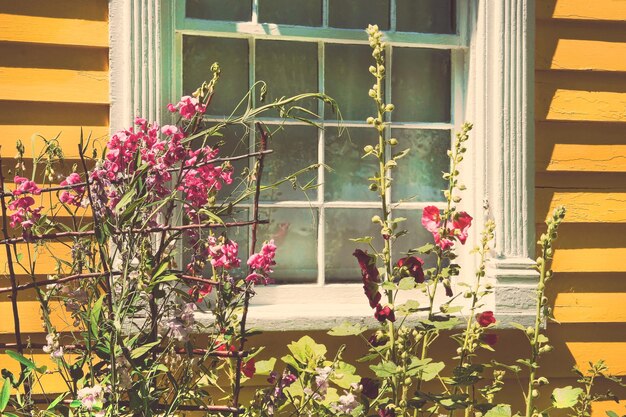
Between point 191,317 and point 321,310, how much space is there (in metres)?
1.11

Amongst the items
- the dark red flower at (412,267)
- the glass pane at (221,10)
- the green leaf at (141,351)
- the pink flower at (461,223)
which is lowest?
the green leaf at (141,351)

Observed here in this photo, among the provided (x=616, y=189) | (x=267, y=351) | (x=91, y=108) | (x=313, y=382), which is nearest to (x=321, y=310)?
(x=267, y=351)

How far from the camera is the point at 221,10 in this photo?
3.50 m

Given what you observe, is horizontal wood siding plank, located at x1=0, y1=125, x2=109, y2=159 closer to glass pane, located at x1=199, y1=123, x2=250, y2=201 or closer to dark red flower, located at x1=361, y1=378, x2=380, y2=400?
glass pane, located at x1=199, y1=123, x2=250, y2=201

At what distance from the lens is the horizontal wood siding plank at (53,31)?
316 centimetres

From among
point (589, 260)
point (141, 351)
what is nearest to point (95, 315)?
point (141, 351)

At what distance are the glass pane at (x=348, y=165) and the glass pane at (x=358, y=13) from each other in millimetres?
428

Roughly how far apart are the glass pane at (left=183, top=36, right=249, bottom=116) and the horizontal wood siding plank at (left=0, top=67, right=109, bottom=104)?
0.36 m

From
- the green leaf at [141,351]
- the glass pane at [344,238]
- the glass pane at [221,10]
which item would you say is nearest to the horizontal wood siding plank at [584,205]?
the glass pane at [344,238]

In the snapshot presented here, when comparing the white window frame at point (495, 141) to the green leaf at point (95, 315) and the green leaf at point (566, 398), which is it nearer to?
the green leaf at point (566, 398)

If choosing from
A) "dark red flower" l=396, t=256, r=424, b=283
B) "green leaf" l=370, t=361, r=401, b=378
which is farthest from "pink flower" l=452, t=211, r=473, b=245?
"green leaf" l=370, t=361, r=401, b=378

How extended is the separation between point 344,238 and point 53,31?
1367 millimetres

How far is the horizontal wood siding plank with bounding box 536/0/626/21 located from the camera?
12.0 ft

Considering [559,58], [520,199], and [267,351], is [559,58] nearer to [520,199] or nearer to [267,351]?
[520,199]
